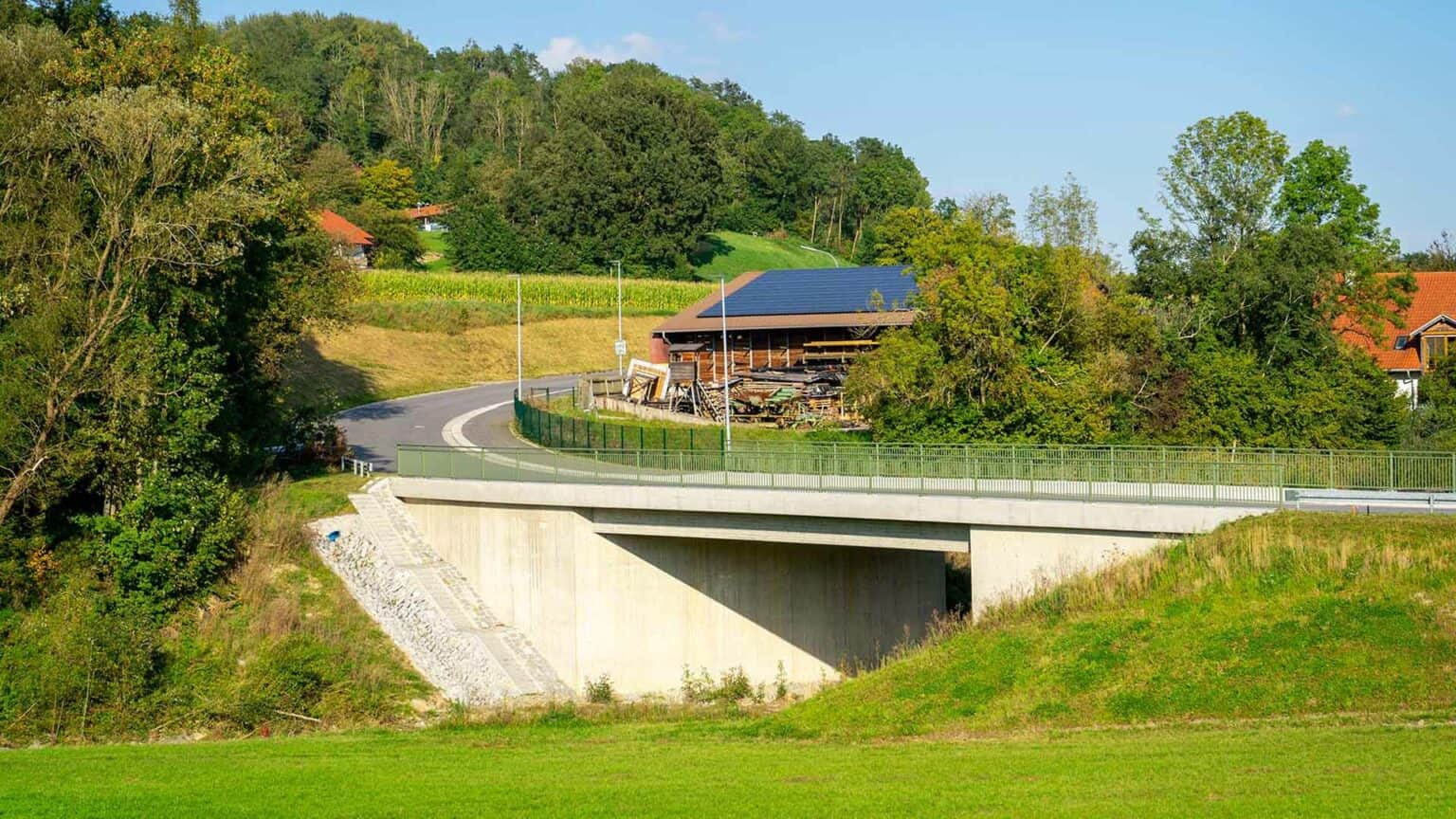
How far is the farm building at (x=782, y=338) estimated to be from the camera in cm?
5403

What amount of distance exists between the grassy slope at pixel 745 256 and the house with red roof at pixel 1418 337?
55.4m

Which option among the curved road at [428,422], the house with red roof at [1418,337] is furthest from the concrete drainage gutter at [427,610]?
the house with red roof at [1418,337]

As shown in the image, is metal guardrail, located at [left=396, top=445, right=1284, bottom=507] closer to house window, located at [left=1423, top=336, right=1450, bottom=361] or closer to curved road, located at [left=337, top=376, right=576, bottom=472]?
curved road, located at [left=337, top=376, right=576, bottom=472]

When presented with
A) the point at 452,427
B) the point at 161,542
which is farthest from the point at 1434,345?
the point at 161,542

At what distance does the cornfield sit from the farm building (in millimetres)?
26172

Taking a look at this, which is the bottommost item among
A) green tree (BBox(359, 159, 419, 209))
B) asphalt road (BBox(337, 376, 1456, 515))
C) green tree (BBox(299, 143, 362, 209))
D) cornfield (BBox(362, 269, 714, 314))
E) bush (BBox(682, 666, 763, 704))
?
bush (BBox(682, 666, 763, 704))

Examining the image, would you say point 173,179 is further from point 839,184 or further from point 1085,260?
point 839,184

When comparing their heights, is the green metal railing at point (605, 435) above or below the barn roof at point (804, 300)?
below

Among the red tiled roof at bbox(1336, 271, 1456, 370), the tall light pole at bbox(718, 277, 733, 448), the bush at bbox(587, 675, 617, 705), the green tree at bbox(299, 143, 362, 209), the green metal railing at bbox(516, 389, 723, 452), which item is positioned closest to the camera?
the bush at bbox(587, 675, 617, 705)

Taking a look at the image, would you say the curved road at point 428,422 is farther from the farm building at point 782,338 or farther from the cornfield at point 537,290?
the cornfield at point 537,290

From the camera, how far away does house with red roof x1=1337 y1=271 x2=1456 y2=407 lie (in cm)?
5619

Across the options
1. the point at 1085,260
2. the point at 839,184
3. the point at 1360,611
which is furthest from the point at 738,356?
the point at 839,184

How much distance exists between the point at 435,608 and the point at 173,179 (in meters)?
11.4

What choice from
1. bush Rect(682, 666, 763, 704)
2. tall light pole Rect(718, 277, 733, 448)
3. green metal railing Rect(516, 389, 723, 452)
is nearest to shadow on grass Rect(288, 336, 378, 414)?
green metal railing Rect(516, 389, 723, 452)
